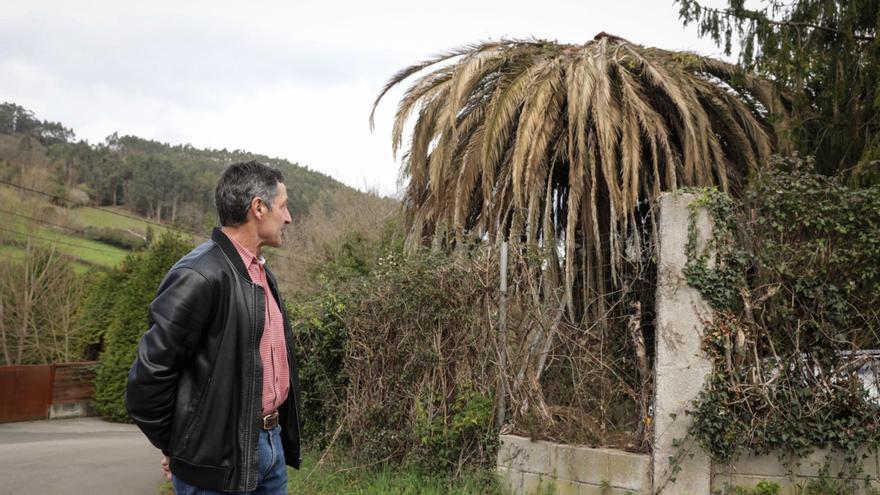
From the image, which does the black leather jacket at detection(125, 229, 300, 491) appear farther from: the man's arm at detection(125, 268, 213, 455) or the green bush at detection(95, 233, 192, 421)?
the green bush at detection(95, 233, 192, 421)

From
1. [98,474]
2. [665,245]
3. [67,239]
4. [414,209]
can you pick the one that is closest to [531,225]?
[414,209]

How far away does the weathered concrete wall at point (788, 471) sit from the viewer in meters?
5.08

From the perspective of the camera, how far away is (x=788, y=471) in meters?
5.18

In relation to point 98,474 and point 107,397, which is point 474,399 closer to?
point 98,474

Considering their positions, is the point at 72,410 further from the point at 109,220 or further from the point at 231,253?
the point at 231,253

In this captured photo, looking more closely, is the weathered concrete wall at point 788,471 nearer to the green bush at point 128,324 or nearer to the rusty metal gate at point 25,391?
the green bush at point 128,324

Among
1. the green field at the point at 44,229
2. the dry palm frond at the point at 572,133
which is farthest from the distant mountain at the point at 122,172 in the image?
the dry palm frond at the point at 572,133

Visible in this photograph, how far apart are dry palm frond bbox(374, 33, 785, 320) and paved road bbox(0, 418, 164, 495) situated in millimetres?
4556

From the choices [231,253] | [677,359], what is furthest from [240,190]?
[677,359]

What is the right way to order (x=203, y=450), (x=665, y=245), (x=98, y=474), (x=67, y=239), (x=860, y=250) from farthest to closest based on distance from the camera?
(x=67, y=239) < (x=98, y=474) < (x=665, y=245) < (x=860, y=250) < (x=203, y=450)

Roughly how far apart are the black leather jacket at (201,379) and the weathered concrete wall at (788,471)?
3.86 m

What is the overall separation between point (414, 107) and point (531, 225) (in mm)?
2641

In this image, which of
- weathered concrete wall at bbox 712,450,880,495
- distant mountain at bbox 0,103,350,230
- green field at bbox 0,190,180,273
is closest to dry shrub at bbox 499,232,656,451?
weathered concrete wall at bbox 712,450,880,495

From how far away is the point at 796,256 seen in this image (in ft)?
17.4
